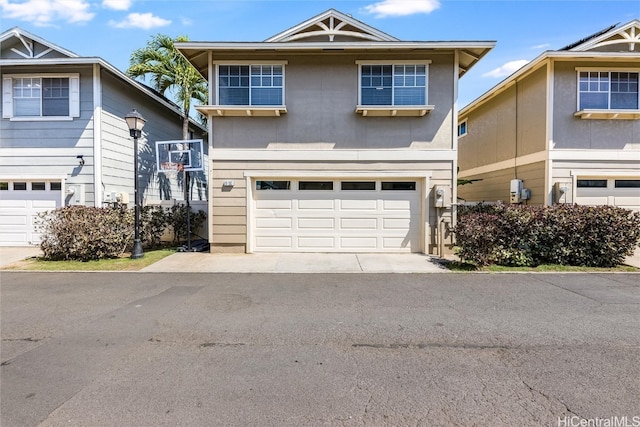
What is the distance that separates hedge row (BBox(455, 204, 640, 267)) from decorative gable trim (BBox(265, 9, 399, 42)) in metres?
6.01

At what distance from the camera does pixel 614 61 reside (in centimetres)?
990

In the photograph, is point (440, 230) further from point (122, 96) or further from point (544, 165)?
point (122, 96)

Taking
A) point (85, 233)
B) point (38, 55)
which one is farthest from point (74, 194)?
point (38, 55)

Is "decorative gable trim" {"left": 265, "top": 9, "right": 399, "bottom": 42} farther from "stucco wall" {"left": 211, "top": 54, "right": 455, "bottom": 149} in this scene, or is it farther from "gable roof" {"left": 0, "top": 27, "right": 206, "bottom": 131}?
"gable roof" {"left": 0, "top": 27, "right": 206, "bottom": 131}

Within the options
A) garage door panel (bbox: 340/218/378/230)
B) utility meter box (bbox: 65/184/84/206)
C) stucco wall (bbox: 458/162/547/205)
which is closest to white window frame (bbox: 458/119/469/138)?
stucco wall (bbox: 458/162/547/205)

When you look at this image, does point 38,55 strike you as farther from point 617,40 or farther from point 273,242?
point 617,40

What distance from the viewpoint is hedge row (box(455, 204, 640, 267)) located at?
25.0 ft

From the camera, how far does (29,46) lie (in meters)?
10.3

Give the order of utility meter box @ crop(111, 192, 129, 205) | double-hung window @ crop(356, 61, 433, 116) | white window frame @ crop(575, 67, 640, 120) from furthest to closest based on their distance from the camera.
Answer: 1. utility meter box @ crop(111, 192, 129, 205)
2. white window frame @ crop(575, 67, 640, 120)
3. double-hung window @ crop(356, 61, 433, 116)

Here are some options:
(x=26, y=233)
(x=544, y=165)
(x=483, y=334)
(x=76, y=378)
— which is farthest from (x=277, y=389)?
(x=26, y=233)

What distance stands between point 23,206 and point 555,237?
14.8 meters

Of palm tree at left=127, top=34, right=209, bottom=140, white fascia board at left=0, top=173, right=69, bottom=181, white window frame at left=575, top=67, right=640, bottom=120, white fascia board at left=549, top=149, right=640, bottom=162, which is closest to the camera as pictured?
white window frame at left=575, top=67, right=640, bottom=120

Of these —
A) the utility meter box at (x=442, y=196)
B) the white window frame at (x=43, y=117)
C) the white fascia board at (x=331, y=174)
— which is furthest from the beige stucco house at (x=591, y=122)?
the white window frame at (x=43, y=117)

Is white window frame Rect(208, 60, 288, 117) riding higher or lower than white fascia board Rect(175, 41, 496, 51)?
lower
